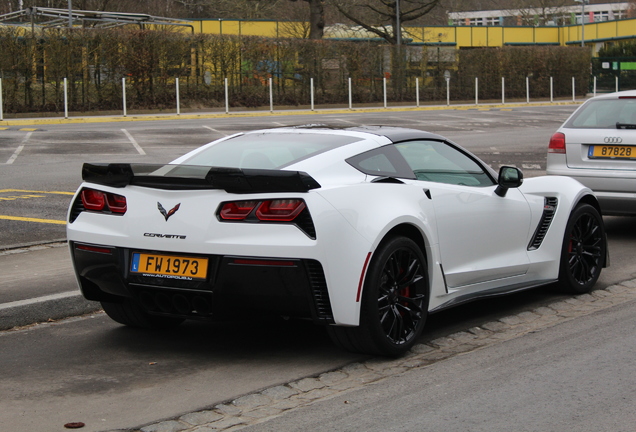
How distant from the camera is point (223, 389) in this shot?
4809mm

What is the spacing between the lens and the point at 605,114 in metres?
10.0

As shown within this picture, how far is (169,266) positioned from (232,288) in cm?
41

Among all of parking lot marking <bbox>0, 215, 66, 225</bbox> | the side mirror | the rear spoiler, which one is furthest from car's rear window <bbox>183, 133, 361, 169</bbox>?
parking lot marking <bbox>0, 215, 66, 225</bbox>

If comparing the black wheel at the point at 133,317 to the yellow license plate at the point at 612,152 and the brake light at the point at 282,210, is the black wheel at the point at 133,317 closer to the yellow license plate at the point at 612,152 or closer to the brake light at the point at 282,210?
the brake light at the point at 282,210

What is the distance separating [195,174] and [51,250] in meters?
4.22

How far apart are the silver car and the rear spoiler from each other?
5599 millimetres

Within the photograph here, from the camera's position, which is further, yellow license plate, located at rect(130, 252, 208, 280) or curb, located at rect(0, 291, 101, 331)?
curb, located at rect(0, 291, 101, 331)

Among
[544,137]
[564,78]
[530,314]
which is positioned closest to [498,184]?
[530,314]

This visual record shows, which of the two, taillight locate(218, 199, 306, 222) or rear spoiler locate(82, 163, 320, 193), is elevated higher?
rear spoiler locate(82, 163, 320, 193)

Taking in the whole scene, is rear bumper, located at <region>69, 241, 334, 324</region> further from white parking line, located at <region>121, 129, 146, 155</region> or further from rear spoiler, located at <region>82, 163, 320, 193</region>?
white parking line, located at <region>121, 129, 146, 155</region>

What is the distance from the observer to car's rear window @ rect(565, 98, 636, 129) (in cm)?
988

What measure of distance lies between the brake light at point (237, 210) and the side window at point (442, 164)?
131cm

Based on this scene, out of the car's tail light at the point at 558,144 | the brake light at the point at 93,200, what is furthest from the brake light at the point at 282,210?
the car's tail light at the point at 558,144

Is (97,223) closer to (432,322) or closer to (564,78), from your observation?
(432,322)
